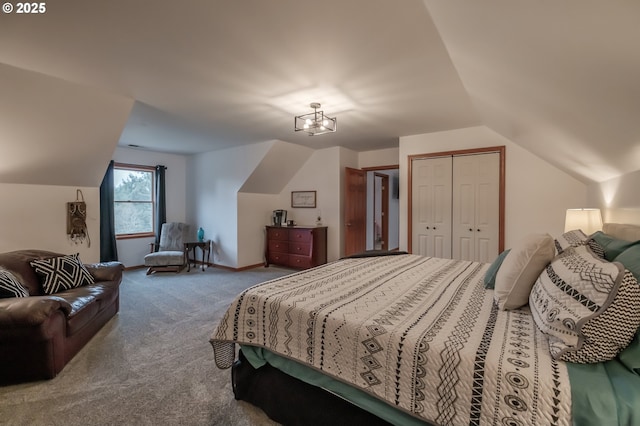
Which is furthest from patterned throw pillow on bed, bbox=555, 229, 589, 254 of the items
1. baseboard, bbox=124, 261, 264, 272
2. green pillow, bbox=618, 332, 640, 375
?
baseboard, bbox=124, 261, 264, 272

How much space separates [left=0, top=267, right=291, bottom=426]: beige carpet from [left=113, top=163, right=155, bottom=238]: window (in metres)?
2.92

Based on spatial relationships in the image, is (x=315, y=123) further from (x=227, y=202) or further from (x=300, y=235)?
(x=227, y=202)

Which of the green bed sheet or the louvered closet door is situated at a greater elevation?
the louvered closet door

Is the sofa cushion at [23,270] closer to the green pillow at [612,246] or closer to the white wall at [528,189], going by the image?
the green pillow at [612,246]

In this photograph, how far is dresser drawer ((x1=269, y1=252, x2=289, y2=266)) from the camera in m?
5.73

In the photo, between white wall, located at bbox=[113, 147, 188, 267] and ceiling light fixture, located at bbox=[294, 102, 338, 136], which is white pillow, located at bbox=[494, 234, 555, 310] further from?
white wall, located at bbox=[113, 147, 188, 267]

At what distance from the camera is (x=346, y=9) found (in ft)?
5.57

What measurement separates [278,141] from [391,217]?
4107 millimetres

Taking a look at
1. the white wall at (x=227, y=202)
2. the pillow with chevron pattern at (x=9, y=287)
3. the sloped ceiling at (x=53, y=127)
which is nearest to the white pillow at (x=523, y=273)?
the pillow with chevron pattern at (x=9, y=287)

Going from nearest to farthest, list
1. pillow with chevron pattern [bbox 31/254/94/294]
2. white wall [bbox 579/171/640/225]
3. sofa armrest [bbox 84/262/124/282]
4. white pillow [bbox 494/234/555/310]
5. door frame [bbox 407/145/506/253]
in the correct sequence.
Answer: white pillow [bbox 494/234/555/310], white wall [bbox 579/171/640/225], pillow with chevron pattern [bbox 31/254/94/294], sofa armrest [bbox 84/262/124/282], door frame [bbox 407/145/506/253]

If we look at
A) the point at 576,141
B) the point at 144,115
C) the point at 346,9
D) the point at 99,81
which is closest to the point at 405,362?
the point at 346,9

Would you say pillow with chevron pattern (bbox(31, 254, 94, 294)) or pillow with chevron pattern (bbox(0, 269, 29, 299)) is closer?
pillow with chevron pattern (bbox(0, 269, 29, 299))

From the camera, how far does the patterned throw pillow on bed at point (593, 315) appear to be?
3.28ft

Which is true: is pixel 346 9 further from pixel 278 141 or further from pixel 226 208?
pixel 226 208
